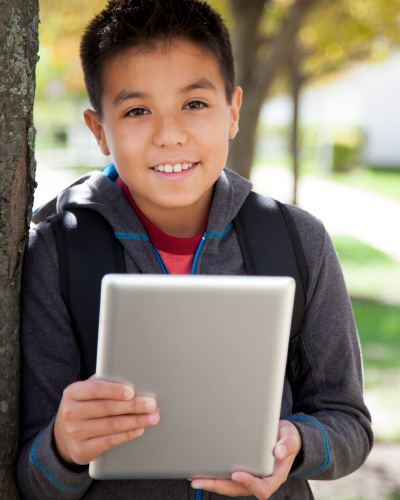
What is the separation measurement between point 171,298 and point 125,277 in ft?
0.30

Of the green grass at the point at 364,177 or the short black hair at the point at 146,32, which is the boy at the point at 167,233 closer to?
the short black hair at the point at 146,32

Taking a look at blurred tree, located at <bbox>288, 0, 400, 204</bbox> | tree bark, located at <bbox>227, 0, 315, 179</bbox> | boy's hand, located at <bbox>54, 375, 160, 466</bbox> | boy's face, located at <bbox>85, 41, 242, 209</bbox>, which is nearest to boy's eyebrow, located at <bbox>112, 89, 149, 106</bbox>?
boy's face, located at <bbox>85, 41, 242, 209</bbox>

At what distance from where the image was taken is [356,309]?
589 centimetres

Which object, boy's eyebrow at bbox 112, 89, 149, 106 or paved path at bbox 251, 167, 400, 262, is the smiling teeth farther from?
paved path at bbox 251, 167, 400, 262

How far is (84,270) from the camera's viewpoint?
4.68 feet

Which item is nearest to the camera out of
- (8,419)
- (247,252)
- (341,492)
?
(8,419)

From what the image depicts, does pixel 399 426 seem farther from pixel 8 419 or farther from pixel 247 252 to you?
pixel 8 419

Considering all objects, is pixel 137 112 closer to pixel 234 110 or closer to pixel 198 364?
pixel 234 110

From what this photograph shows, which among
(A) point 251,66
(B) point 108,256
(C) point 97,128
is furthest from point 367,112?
(B) point 108,256

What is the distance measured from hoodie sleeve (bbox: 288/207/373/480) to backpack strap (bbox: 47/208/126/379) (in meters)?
0.54

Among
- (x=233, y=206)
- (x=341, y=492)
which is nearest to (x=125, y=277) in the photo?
(x=233, y=206)

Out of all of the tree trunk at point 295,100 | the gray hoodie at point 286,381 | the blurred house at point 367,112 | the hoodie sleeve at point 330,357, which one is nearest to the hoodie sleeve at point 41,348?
the gray hoodie at point 286,381

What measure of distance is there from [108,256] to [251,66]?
16.4 ft

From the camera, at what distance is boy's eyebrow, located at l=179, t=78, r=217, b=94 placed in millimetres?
1535
